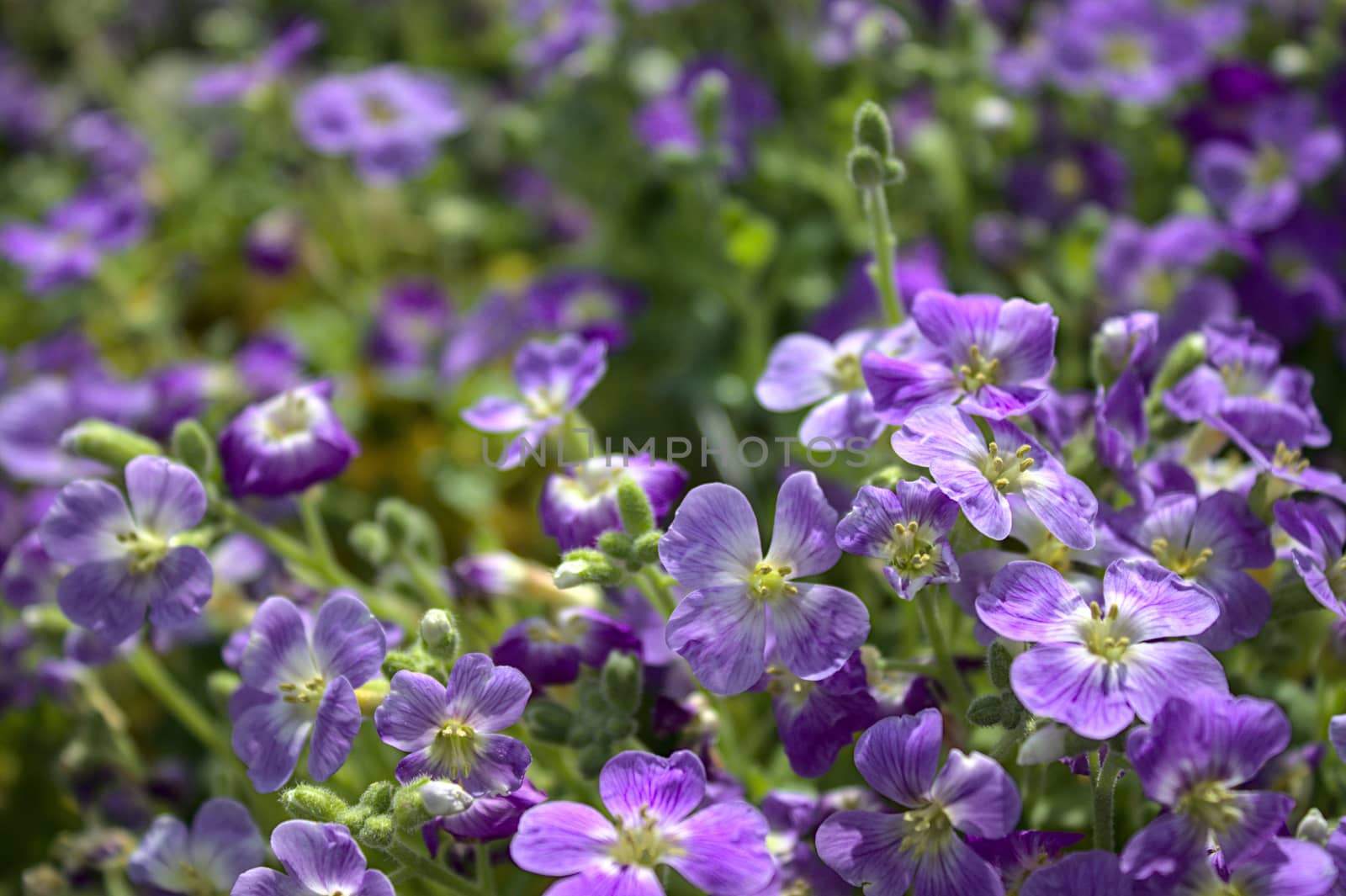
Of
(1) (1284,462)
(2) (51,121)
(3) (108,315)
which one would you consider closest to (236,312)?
(3) (108,315)

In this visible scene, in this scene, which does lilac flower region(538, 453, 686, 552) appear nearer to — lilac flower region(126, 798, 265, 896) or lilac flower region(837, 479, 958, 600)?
lilac flower region(837, 479, 958, 600)

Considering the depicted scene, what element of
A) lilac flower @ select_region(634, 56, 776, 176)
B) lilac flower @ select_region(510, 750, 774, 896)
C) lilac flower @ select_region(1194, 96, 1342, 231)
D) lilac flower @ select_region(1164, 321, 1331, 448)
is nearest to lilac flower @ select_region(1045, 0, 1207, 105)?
lilac flower @ select_region(1194, 96, 1342, 231)

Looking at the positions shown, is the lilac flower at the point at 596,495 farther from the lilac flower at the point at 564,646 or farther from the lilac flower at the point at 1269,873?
the lilac flower at the point at 1269,873

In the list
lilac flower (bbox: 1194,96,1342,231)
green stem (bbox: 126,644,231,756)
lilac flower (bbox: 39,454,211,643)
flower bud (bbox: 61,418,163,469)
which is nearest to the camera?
lilac flower (bbox: 39,454,211,643)

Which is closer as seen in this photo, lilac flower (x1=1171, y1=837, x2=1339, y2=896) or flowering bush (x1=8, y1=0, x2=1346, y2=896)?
lilac flower (x1=1171, y1=837, x2=1339, y2=896)

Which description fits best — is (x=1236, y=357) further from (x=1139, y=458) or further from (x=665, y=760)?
(x=665, y=760)

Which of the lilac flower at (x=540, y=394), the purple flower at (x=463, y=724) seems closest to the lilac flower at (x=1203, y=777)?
the purple flower at (x=463, y=724)

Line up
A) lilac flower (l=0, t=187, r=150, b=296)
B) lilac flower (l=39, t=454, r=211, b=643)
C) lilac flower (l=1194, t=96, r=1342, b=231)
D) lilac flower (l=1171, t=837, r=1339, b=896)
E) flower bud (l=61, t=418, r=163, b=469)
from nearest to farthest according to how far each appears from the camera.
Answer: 1. lilac flower (l=1171, t=837, r=1339, b=896)
2. lilac flower (l=39, t=454, r=211, b=643)
3. flower bud (l=61, t=418, r=163, b=469)
4. lilac flower (l=1194, t=96, r=1342, b=231)
5. lilac flower (l=0, t=187, r=150, b=296)

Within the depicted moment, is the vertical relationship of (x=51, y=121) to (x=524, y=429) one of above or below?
below
